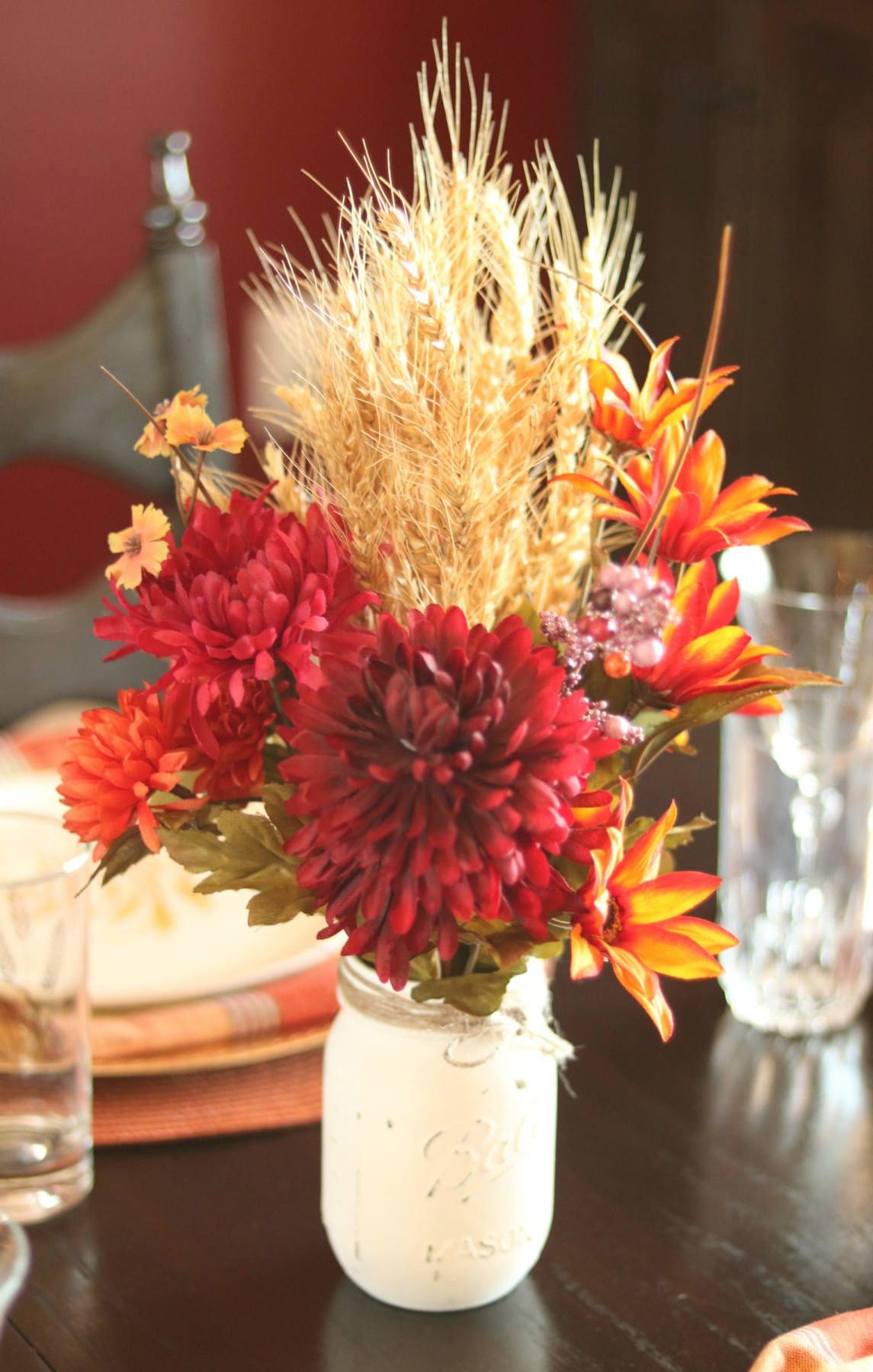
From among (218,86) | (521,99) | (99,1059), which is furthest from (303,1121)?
(521,99)

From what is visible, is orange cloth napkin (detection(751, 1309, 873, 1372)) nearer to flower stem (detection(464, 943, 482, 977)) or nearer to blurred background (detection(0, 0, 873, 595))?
flower stem (detection(464, 943, 482, 977))

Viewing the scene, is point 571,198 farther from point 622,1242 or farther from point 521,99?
point 622,1242

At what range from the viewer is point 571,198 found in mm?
2936

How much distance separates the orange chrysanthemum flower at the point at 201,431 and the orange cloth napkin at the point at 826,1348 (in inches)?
13.8

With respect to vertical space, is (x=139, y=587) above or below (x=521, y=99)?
below

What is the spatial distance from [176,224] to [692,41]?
1.49 metres

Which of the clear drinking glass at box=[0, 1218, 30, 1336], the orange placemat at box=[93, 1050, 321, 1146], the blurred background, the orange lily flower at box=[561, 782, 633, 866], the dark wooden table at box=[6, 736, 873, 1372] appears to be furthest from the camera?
the blurred background

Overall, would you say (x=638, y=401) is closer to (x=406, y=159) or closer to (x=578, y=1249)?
(x=578, y=1249)

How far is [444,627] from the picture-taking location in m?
0.44

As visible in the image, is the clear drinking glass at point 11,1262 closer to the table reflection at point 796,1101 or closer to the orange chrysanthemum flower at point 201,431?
the orange chrysanthemum flower at point 201,431

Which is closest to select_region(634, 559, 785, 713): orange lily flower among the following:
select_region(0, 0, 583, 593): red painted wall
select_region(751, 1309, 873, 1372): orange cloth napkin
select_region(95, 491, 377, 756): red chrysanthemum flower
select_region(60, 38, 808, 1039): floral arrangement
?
select_region(60, 38, 808, 1039): floral arrangement

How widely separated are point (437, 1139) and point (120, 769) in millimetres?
184

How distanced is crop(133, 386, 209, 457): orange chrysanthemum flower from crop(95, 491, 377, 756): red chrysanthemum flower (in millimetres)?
52

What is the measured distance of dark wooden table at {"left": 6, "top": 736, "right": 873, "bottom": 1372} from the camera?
1.89ft
